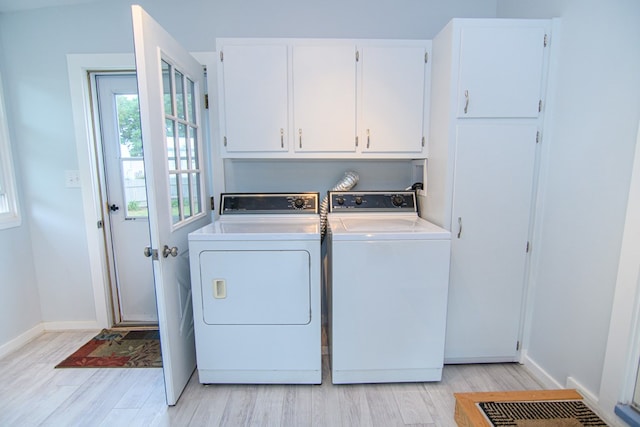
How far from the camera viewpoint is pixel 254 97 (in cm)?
198

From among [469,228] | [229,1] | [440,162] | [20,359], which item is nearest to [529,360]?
[469,228]

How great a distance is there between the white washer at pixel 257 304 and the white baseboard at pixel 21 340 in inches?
60.6

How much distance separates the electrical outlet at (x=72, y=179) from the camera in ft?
7.39

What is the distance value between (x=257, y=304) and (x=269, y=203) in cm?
79

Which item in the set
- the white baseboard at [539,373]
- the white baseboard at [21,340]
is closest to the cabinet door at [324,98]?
the white baseboard at [539,373]

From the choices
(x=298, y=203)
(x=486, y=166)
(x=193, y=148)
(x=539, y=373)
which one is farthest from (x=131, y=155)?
(x=539, y=373)

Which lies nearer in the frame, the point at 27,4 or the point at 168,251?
the point at 168,251

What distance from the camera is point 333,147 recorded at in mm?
2039

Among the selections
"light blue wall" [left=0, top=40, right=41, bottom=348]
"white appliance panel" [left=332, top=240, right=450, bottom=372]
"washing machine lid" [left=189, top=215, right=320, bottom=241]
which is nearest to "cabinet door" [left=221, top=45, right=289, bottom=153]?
"washing machine lid" [left=189, top=215, right=320, bottom=241]

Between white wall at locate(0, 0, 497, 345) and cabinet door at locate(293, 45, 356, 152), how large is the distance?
39 cm

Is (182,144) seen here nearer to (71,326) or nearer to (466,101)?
(466,101)

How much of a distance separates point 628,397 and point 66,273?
3529 millimetres

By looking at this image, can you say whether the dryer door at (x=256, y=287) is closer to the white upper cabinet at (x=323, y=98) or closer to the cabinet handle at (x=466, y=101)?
the white upper cabinet at (x=323, y=98)

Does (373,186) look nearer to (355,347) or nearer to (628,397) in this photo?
(355,347)
